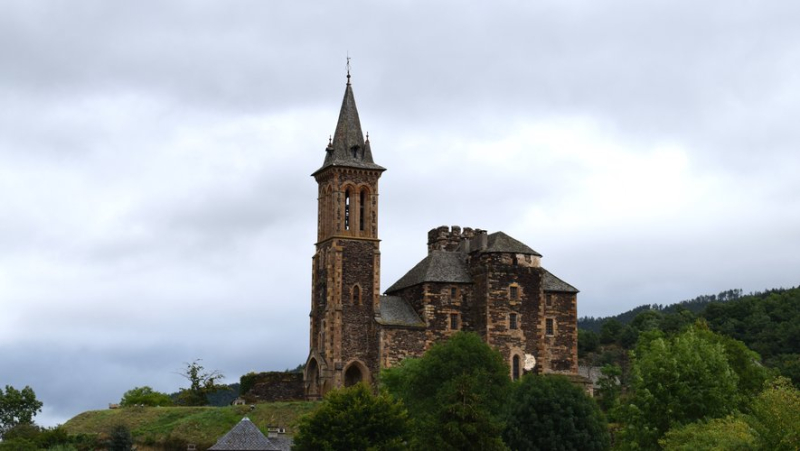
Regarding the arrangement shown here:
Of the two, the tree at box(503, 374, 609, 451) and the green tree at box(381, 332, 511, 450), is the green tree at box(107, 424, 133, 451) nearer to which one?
the green tree at box(381, 332, 511, 450)

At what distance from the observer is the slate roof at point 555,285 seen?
8725 cm

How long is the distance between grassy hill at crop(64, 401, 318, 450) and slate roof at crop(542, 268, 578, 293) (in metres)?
19.8

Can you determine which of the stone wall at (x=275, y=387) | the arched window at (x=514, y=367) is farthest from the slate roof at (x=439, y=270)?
the stone wall at (x=275, y=387)

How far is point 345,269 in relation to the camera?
83375 mm

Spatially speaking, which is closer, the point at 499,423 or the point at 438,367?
the point at 499,423

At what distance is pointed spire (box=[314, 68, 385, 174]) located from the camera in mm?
85750

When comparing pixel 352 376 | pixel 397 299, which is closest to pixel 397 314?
pixel 397 299

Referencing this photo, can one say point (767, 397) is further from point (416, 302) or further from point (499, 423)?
point (416, 302)

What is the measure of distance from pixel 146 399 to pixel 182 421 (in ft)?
86.1

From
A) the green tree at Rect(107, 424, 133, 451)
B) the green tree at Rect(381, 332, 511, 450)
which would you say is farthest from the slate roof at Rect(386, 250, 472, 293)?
the green tree at Rect(107, 424, 133, 451)

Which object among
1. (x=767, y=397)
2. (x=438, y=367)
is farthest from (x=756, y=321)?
(x=767, y=397)

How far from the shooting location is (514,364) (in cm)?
8369

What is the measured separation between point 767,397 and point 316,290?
137 ft

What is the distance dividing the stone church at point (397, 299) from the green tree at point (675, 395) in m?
23.0
